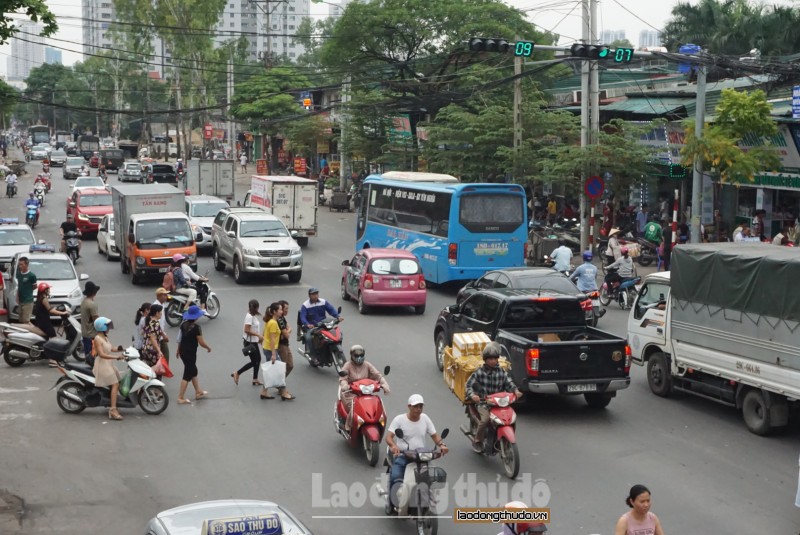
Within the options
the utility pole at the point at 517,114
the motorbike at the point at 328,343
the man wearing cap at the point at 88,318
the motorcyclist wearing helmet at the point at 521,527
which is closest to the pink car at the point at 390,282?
the motorbike at the point at 328,343

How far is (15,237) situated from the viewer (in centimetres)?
2884

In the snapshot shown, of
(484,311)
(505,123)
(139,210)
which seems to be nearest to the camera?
(484,311)

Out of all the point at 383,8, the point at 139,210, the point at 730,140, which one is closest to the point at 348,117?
the point at 383,8

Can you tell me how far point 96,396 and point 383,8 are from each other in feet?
121

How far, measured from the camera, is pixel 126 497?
1099 centimetres

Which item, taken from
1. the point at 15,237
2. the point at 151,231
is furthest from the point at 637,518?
the point at 15,237

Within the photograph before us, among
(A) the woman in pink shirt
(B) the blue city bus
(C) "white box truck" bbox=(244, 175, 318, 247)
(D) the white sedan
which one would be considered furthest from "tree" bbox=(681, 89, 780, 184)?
(A) the woman in pink shirt

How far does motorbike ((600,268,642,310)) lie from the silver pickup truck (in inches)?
330

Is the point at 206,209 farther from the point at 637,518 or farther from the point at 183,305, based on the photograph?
the point at 637,518

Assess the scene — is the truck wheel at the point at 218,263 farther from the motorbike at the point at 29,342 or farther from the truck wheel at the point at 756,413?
the truck wheel at the point at 756,413

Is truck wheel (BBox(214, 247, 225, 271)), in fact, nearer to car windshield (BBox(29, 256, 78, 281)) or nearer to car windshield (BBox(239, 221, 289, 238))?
car windshield (BBox(239, 221, 289, 238))

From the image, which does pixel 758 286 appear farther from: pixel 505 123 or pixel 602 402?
pixel 505 123

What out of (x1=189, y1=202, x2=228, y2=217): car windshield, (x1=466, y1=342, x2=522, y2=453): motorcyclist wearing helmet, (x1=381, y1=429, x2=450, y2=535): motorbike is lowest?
(x1=381, y1=429, x2=450, y2=535): motorbike

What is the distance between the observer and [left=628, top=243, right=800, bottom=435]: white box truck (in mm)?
12688
